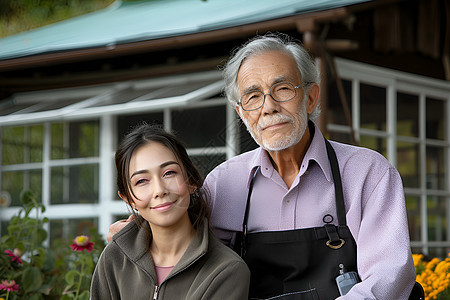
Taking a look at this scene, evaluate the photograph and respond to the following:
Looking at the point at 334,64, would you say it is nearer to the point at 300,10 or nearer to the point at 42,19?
the point at 300,10

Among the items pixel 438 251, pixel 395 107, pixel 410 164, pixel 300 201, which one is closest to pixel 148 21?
pixel 395 107

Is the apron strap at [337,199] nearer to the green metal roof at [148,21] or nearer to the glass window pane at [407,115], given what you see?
the green metal roof at [148,21]

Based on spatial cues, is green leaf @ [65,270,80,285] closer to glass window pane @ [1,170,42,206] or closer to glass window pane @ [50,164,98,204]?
glass window pane @ [50,164,98,204]

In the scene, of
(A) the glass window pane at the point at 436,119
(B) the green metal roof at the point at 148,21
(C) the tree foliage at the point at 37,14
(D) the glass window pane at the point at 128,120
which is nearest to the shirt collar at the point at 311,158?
(B) the green metal roof at the point at 148,21

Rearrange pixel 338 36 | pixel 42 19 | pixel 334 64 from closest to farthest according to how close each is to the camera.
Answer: pixel 334 64 → pixel 338 36 → pixel 42 19

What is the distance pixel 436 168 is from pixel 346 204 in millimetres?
4077

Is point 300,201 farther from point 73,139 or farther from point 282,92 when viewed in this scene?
point 73,139

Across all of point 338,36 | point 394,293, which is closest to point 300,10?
point 338,36

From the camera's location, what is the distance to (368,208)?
2.27 metres

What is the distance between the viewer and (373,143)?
565cm

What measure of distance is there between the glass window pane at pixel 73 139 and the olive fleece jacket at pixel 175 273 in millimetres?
4202

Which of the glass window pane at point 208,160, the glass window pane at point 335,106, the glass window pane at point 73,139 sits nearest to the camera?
the glass window pane at point 208,160

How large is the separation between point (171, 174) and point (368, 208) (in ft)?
2.28

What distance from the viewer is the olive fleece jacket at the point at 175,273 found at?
2146 millimetres
